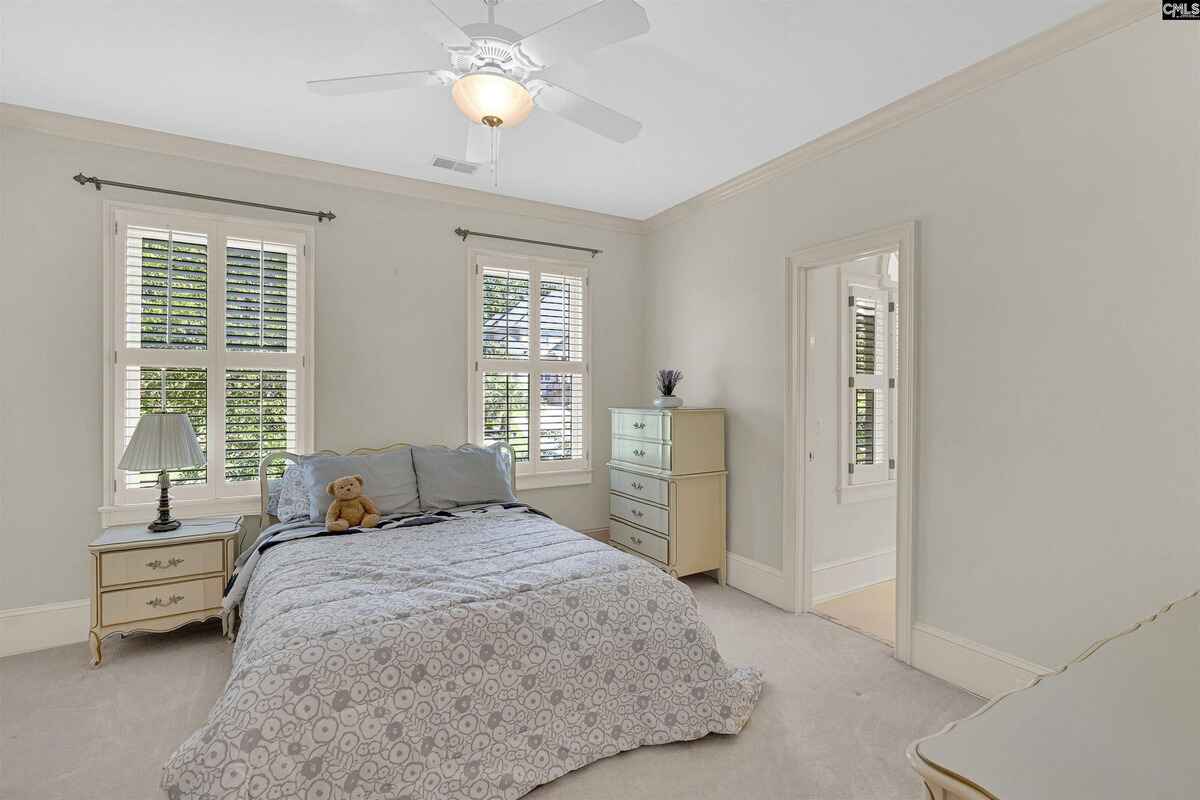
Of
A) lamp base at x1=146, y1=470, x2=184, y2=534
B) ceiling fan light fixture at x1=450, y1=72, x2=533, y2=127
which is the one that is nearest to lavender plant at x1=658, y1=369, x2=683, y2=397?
ceiling fan light fixture at x1=450, y1=72, x2=533, y2=127

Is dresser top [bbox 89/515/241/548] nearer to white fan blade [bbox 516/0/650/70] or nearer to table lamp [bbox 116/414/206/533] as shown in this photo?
table lamp [bbox 116/414/206/533]

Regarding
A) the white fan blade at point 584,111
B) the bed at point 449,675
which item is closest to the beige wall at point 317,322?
the bed at point 449,675

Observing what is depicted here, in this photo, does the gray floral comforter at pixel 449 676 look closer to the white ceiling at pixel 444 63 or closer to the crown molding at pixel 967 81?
the white ceiling at pixel 444 63

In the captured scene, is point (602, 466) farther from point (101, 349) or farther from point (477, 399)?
point (101, 349)

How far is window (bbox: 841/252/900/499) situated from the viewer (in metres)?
3.95

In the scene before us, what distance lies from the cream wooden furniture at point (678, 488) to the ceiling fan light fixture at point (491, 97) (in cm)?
223

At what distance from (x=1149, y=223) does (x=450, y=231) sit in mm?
3743

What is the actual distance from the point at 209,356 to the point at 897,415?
3887 millimetres

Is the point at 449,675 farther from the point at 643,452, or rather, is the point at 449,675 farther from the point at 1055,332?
the point at 1055,332

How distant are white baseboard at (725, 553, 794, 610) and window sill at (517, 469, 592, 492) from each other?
4.28ft

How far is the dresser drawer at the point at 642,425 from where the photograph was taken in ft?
12.7

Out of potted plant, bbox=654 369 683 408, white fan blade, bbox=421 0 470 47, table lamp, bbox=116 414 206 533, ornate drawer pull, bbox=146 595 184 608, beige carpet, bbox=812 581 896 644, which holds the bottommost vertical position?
beige carpet, bbox=812 581 896 644

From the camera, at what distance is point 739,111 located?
9.53 ft

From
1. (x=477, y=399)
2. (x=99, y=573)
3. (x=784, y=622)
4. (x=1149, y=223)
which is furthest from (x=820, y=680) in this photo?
(x=99, y=573)
